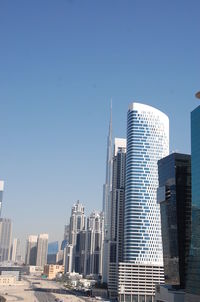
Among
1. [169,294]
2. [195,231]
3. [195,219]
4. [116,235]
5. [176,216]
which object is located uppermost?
[176,216]

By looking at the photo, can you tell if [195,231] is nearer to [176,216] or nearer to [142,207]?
Result: [176,216]

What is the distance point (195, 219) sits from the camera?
82.0 meters

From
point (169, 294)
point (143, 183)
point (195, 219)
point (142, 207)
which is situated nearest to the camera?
point (195, 219)

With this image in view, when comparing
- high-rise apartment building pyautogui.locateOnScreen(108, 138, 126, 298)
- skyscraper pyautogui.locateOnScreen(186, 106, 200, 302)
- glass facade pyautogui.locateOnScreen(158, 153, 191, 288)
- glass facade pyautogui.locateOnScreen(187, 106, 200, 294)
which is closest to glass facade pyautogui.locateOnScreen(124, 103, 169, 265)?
high-rise apartment building pyautogui.locateOnScreen(108, 138, 126, 298)

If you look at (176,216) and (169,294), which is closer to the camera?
(169,294)

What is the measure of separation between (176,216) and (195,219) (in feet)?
65.6

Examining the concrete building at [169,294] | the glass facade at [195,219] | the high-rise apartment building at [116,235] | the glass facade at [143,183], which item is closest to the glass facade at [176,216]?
the concrete building at [169,294]

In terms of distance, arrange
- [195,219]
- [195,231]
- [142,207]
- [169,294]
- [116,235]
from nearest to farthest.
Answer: [195,231] < [195,219] < [169,294] < [142,207] < [116,235]

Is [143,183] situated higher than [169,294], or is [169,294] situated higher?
[143,183]

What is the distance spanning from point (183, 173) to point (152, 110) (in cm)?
7403

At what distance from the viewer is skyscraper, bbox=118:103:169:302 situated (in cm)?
15062

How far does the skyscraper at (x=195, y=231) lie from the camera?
79375mm

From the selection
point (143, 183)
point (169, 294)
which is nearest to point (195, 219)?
point (169, 294)

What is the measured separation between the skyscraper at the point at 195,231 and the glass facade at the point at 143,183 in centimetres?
7492
